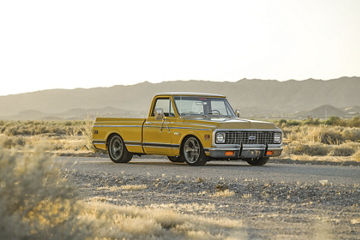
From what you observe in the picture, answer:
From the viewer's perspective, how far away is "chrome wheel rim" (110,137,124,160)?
1993 cm

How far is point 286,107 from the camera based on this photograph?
6673 inches

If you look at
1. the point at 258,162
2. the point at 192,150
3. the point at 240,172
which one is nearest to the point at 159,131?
the point at 192,150

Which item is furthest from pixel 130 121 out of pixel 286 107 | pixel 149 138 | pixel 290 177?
pixel 286 107

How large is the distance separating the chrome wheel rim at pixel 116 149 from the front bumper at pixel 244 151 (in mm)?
3591

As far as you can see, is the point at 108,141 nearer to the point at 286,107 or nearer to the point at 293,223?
the point at 293,223

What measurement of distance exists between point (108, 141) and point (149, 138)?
1.91 metres

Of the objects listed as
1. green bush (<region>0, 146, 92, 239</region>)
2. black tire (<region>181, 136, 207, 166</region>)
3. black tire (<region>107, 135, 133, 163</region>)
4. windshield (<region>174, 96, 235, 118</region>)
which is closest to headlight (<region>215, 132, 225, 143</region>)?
black tire (<region>181, 136, 207, 166</region>)

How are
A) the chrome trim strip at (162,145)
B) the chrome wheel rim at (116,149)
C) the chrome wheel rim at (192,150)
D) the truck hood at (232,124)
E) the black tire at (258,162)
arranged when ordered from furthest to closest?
the chrome wheel rim at (116,149), the black tire at (258,162), the chrome trim strip at (162,145), the chrome wheel rim at (192,150), the truck hood at (232,124)

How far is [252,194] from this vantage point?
12.5 meters

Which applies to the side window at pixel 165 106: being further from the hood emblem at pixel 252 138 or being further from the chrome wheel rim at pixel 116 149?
the hood emblem at pixel 252 138

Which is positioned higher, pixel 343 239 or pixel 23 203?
pixel 23 203

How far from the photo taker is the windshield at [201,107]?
18.5 m

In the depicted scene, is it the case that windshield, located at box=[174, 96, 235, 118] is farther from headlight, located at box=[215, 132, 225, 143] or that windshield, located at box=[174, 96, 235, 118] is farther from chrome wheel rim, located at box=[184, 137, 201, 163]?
headlight, located at box=[215, 132, 225, 143]

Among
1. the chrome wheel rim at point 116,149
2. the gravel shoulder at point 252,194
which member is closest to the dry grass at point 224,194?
the gravel shoulder at point 252,194
